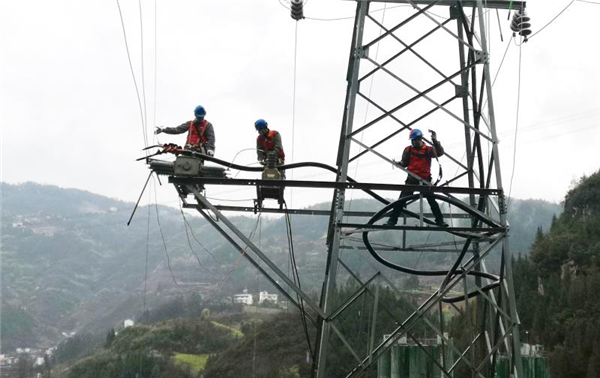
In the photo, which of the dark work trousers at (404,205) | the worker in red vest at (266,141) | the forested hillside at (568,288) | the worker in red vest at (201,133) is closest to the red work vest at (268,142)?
the worker in red vest at (266,141)

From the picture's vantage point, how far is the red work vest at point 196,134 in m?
17.5

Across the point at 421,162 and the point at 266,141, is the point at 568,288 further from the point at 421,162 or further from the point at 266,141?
the point at 266,141

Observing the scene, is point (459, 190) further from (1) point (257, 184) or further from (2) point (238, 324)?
(2) point (238, 324)

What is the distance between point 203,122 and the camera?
17672 mm

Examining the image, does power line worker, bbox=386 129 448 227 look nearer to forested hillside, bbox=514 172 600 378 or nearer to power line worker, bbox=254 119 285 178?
power line worker, bbox=254 119 285 178

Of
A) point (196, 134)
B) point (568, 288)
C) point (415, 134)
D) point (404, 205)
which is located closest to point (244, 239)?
point (196, 134)

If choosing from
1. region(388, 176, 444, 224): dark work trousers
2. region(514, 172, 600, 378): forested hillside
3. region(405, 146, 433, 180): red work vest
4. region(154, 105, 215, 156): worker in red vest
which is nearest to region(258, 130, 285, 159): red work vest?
region(154, 105, 215, 156): worker in red vest

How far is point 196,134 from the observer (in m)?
17.5

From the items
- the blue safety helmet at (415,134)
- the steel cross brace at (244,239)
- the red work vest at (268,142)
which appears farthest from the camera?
the blue safety helmet at (415,134)

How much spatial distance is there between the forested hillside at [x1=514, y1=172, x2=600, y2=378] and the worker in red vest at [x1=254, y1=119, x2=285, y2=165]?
5354 cm

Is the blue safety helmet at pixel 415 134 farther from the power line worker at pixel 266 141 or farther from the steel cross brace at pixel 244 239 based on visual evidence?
the steel cross brace at pixel 244 239

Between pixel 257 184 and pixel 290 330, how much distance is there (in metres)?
123

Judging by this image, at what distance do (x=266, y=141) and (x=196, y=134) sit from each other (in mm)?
1452

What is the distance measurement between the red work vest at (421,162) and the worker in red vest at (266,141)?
2.62 m
